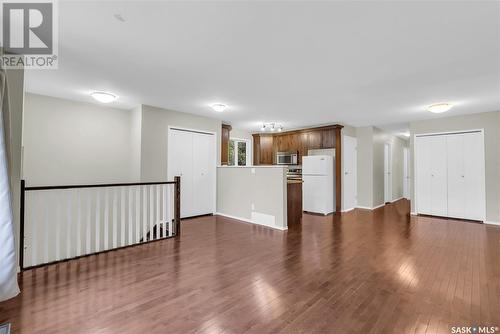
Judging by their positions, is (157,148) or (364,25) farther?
(157,148)

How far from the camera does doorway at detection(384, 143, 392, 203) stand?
7.69 meters

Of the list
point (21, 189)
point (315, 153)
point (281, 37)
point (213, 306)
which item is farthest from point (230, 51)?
point (315, 153)

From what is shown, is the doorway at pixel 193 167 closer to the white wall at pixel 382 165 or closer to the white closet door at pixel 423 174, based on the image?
the white wall at pixel 382 165

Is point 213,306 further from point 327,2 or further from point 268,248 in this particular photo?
point 327,2

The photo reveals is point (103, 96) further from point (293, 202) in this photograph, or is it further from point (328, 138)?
point (328, 138)

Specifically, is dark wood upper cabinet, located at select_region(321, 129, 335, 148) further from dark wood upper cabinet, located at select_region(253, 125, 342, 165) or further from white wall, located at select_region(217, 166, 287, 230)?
white wall, located at select_region(217, 166, 287, 230)

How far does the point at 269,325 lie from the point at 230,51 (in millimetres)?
2553

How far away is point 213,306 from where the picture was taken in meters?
2.05

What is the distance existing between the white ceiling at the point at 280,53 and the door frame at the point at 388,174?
3412mm

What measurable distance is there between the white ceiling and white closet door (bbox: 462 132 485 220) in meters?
1.15

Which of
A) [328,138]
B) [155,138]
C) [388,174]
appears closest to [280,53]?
[155,138]

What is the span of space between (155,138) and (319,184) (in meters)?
4.13

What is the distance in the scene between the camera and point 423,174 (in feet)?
19.5

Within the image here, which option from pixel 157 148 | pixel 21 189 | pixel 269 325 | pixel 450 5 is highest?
pixel 450 5
